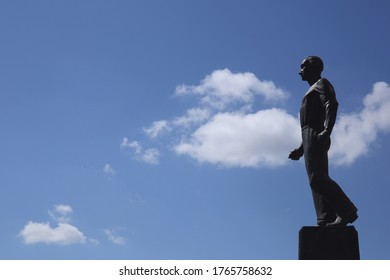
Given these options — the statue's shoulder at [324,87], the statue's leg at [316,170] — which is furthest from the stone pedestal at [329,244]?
the statue's shoulder at [324,87]

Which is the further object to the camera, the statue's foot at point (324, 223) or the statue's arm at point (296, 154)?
the statue's arm at point (296, 154)

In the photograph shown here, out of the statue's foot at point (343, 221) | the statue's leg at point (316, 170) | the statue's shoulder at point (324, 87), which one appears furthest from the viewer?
the statue's shoulder at point (324, 87)

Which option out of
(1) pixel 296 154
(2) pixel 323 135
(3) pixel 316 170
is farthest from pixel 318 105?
(3) pixel 316 170

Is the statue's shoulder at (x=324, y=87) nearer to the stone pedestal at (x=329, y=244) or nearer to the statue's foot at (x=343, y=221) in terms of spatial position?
the statue's foot at (x=343, y=221)

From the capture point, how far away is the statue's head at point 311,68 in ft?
33.8

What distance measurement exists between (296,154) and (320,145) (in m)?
1.03

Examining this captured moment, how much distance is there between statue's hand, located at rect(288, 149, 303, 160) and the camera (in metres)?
10.4

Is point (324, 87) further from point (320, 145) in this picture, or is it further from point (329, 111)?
point (320, 145)

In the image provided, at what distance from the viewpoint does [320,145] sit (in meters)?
9.51

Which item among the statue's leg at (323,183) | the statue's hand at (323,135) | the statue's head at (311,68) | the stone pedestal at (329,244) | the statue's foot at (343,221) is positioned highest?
the statue's head at (311,68)

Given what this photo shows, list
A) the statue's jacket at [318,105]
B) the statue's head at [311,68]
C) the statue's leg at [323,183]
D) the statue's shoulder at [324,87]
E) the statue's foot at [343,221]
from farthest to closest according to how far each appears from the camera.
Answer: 1. the statue's head at [311,68]
2. the statue's shoulder at [324,87]
3. the statue's jacket at [318,105]
4. the statue's leg at [323,183]
5. the statue's foot at [343,221]
